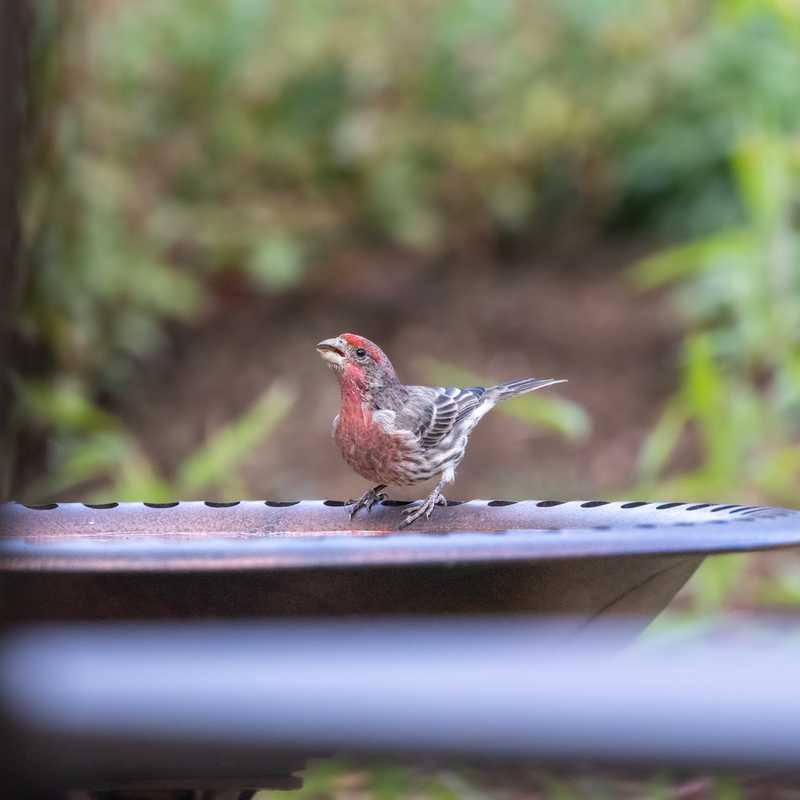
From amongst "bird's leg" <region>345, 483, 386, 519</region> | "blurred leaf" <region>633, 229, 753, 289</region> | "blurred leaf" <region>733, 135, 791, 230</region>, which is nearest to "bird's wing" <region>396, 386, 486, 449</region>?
Answer: "bird's leg" <region>345, 483, 386, 519</region>

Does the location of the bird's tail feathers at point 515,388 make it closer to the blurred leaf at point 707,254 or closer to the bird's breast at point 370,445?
the bird's breast at point 370,445

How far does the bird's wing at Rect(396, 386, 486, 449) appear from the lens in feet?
7.69

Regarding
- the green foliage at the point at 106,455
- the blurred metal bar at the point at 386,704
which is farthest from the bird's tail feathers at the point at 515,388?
the blurred metal bar at the point at 386,704

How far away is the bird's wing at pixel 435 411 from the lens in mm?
2344

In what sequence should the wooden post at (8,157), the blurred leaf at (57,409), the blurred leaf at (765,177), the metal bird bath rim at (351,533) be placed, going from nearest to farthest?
1. the wooden post at (8,157)
2. the metal bird bath rim at (351,533)
3. the blurred leaf at (765,177)
4. the blurred leaf at (57,409)

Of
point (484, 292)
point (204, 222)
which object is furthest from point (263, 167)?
point (484, 292)

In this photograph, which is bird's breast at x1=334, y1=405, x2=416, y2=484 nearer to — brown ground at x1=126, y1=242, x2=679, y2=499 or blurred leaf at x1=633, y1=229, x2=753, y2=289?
blurred leaf at x1=633, y1=229, x2=753, y2=289

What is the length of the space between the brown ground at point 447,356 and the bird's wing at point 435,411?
2.20 meters

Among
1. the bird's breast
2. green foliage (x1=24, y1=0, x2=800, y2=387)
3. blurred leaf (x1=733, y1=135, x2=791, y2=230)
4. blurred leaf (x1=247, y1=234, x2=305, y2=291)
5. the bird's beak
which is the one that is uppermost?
green foliage (x1=24, y1=0, x2=800, y2=387)

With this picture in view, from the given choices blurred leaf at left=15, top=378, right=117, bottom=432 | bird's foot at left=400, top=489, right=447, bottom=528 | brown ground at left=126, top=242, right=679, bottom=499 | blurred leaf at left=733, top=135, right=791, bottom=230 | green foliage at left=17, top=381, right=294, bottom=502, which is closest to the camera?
bird's foot at left=400, top=489, right=447, bottom=528

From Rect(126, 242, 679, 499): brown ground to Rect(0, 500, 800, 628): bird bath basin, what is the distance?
3.11 meters

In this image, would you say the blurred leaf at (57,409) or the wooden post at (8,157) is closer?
the wooden post at (8,157)

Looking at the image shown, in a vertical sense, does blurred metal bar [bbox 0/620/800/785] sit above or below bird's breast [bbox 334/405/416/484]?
below

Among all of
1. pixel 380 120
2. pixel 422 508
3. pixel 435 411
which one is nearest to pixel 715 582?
pixel 435 411
